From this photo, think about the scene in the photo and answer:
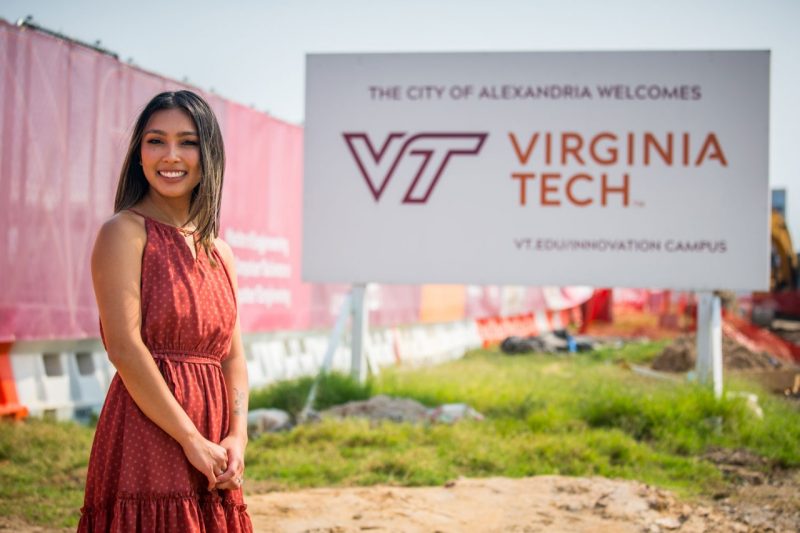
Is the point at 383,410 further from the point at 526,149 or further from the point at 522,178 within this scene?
the point at 526,149

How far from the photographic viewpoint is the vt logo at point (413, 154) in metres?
9.71

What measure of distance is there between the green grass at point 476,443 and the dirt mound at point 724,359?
14.0 feet

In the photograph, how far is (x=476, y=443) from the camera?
778 centimetres

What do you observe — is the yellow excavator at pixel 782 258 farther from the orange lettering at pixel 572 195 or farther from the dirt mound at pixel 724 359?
the orange lettering at pixel 572 195

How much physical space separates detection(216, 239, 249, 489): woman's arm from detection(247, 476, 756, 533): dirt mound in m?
2.40

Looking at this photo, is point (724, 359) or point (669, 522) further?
point (724, 359)

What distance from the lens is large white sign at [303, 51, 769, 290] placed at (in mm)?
9508

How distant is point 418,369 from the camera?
1433 cm

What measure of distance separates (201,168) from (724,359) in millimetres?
13138

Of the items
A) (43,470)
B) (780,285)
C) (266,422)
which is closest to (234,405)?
(43,470)

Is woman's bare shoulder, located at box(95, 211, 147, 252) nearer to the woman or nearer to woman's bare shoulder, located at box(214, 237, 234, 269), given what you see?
the woman

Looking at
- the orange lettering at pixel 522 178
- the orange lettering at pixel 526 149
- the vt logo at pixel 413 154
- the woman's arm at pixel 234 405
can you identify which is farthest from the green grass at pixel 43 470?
the orange lettering at pixel 526 149

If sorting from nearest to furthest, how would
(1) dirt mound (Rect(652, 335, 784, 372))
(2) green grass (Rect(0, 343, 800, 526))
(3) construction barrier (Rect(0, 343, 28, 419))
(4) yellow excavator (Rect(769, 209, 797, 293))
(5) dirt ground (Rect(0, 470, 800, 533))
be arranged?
(5) dirt ground (Rect(0, 470, 800, 533)), (2) green grass (Rect(0, 343, 800, 526)), (3) construction barrier (Rect(0, 343, 28, 419)), (1) dirt mound (Rect(652, 335, 784, 372)), (4) yellow excavator (Rect(769, 209, 797, 293))

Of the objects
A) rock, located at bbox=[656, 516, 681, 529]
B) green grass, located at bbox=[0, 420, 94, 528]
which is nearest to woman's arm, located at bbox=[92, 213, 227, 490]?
green grass, located at bbox=[0, 420, 94, 528]
